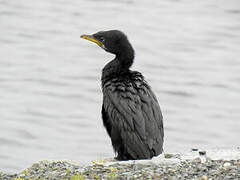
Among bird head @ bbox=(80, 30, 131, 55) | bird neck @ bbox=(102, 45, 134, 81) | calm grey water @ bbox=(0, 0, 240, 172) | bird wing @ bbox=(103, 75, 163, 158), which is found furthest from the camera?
calm grey water @ bbox=(0, 0, 240, 172)

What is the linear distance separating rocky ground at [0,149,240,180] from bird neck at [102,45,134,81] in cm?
148

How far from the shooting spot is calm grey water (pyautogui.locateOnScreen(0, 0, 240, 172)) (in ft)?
52.5

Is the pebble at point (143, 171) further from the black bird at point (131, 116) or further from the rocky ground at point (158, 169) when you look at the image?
the black bird at point (131, 116)

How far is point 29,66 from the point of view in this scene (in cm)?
2055

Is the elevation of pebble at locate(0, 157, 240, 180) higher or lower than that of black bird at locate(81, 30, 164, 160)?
lower

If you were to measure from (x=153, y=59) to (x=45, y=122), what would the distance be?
643 cm

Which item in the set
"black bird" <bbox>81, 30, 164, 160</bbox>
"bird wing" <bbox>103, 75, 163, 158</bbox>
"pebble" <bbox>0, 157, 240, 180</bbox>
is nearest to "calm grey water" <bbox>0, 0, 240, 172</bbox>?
"black bird" <bbox>81, 30, 164, 160</bbox>

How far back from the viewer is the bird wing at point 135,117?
860cm

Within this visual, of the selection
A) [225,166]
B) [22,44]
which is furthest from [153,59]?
[225,166]

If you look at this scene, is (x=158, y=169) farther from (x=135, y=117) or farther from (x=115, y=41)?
(x=115, y=41)

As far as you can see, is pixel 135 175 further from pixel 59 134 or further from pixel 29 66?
pixel 29 66

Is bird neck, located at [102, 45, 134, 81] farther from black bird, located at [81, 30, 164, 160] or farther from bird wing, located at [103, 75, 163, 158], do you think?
bird wing, located at [103, 75, 163, 158]

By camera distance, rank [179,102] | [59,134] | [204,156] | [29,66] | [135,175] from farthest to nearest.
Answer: [29,66] → [179,102] → [59,134] → [204,156] → [135,175]

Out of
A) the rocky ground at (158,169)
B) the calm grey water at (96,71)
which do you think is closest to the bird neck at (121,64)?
the rocky ground at (158,169)
